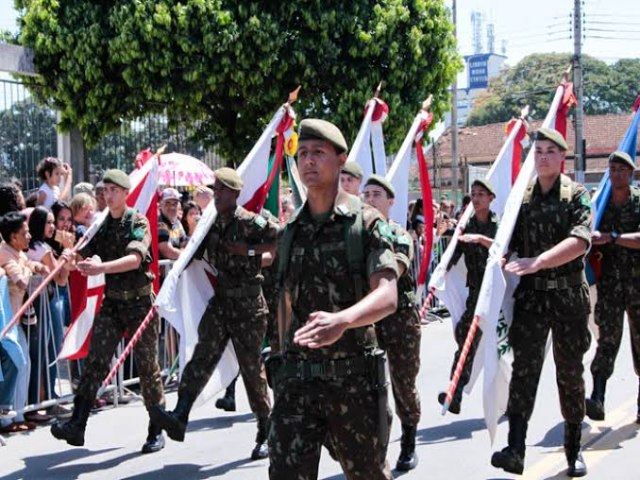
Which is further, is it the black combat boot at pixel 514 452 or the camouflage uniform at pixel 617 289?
the camouflage uniform at pixel 617 289

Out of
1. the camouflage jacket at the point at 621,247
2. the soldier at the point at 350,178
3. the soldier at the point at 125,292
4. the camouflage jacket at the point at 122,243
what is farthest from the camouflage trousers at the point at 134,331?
the camouflage jacket at the point at 621,247

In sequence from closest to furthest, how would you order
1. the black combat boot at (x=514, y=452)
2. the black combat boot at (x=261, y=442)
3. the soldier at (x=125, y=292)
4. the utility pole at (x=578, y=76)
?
the black combat boot at (x=514, y=452) → the black combat boot at (x=261, y=442) → the soldier at (x=125, y=292) → the utility pole at (x=578, y=76)

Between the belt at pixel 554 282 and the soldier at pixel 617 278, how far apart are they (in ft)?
5.28

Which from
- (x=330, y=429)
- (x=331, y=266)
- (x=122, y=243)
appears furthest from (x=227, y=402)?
(x=331, y=266)

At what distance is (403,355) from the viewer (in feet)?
20.8

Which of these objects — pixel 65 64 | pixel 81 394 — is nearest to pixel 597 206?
pixel 81 394

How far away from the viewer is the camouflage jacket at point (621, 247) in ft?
24.6

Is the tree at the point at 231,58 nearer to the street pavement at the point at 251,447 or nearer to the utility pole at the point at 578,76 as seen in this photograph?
the street pavement at the point at 251,447

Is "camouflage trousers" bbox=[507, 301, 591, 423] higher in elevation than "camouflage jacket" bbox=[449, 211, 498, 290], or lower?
lower

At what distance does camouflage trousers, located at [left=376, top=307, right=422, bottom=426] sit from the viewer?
632 centimetres

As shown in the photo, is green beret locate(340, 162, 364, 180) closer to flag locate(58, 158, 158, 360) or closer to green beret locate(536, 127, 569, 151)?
green beret locate(536, 127, 569, 151)

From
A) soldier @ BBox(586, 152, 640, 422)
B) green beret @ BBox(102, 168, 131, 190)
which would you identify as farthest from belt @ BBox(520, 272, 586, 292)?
green beret @ BBox(102, 168, 131, 190)

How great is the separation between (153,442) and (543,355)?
292 cm

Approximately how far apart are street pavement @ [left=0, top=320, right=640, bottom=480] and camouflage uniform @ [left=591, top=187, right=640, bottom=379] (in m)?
0.55
